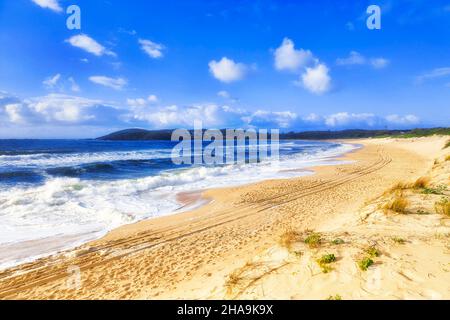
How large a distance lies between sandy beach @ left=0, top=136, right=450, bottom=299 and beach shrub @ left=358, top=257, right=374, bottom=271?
2 centimetres

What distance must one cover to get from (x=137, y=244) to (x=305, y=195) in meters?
8.41

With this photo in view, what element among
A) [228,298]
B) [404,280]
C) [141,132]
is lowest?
[228,298]

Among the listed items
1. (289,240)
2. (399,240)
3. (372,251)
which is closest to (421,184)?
(399,240)

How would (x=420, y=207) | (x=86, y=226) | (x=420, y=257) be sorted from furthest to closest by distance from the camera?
1. (x=86, y=226)
2. (x=420, y=207)
3. (x=420, y=257)

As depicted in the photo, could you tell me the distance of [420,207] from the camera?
7281 mm

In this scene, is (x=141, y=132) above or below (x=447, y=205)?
above

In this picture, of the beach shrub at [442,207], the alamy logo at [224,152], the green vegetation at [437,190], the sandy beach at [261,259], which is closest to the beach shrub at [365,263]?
the sandy beach at [261,259]

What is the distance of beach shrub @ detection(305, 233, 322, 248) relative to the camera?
16.3ft

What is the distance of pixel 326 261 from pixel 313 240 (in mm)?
851

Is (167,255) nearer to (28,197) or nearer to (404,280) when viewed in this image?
(404,280)

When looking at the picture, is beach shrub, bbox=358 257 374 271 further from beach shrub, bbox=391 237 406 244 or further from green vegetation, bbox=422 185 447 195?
green vegetation, bbox=422 185 447 195

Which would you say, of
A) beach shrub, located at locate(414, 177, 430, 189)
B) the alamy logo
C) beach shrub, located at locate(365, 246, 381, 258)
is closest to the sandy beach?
beach shrub, located at locate(365, 246, 381, 258)

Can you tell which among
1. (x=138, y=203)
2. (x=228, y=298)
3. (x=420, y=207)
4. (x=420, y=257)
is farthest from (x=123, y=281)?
(x=420, y=207)

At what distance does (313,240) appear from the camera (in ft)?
16.9
